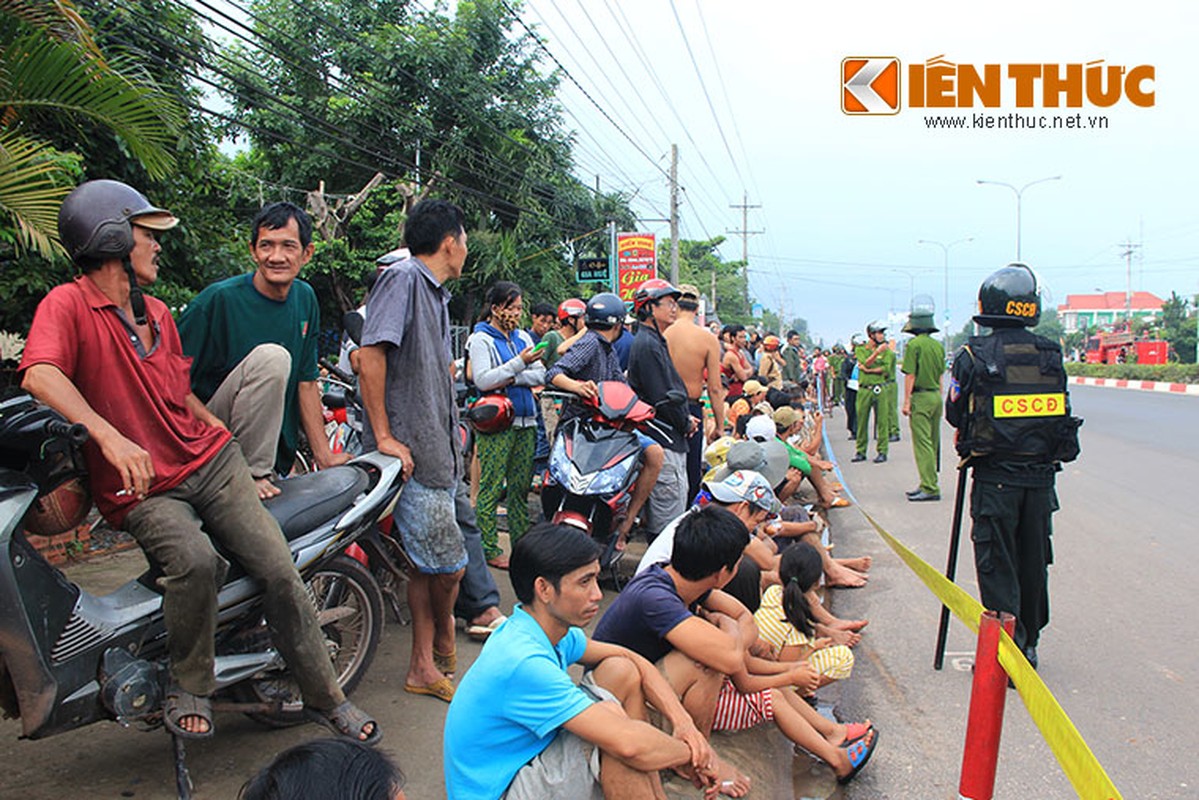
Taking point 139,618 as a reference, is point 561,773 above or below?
below

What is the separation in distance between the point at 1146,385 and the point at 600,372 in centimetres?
3400

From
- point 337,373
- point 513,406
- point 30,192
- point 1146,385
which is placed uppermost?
point 30,192

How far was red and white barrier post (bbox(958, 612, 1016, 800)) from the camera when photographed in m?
2.48

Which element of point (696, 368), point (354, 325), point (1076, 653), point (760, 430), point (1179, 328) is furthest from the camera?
point (1179, 328)

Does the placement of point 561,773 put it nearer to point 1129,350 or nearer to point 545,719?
point 545,719

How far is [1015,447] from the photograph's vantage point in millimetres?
4457

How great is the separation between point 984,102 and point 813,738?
9.50 meters

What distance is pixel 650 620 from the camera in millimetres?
3188

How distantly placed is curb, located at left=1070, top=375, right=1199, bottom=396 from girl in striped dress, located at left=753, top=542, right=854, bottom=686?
28119 millimetres

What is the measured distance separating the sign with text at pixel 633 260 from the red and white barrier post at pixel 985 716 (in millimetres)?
18687

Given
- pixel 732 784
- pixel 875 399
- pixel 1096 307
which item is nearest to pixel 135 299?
pixel 732 784

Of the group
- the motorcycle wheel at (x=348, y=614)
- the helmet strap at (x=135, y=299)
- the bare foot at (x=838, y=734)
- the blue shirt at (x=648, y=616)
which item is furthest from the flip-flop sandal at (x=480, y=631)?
the helmet strap at (x=135, y=299)

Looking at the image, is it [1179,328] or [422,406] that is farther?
[1179,328]

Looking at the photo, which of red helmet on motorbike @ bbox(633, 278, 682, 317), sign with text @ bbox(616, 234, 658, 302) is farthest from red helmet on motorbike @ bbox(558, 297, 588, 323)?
sign with text @ bbox(616, 234, 658, 302)
